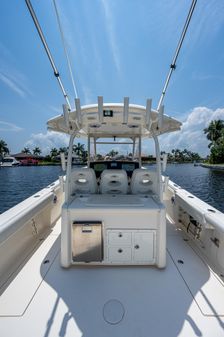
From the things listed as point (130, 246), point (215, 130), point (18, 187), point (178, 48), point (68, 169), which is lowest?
point (18, 187)

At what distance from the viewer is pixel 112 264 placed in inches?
89.8

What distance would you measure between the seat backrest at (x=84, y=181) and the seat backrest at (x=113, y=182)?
151mm

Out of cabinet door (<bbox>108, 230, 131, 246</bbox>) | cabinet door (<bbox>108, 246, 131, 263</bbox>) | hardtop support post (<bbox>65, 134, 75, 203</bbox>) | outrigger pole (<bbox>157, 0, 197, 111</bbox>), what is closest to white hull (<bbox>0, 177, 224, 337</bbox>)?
cabinet door (<bbox>108, 246, 131, 263</bbox>)

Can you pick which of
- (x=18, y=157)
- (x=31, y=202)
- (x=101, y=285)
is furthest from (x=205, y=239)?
(x=18, y=157)

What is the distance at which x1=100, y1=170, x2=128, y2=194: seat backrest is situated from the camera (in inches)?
116

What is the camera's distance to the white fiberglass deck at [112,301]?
1.51m

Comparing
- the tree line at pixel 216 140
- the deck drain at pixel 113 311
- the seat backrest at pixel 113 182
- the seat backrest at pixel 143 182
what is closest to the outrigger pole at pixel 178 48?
the seat backrest at pixel 143 182

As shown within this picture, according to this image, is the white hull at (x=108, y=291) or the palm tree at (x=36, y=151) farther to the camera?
the palm tree at (x=36, y=151)

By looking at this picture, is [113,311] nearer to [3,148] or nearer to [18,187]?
[18,187]

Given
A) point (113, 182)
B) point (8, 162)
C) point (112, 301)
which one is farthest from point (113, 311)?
point (8, 162)

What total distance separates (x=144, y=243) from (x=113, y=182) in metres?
1.14

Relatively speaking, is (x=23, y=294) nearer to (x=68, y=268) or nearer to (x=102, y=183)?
(x=68, y=268)

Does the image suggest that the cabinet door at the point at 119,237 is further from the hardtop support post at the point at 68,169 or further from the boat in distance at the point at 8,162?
the boat in distance at the point at 8,162

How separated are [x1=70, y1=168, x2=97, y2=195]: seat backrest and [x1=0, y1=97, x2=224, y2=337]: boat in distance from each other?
2 cm
